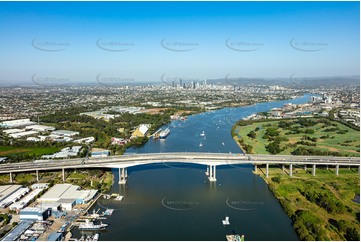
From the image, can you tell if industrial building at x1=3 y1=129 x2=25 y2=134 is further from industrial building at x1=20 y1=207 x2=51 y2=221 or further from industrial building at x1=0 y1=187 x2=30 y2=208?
Result: industrial building at x1=20 y1=207 x2=51 y2=221

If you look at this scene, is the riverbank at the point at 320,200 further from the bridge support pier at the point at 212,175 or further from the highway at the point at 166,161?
the bridge support pier at the point at 212,175

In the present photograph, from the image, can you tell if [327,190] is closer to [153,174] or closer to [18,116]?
[153,174]

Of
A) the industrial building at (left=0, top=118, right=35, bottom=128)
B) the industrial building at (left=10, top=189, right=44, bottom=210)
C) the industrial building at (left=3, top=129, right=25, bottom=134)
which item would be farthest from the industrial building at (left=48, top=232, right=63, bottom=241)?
the industrial building at (left=0, top=118, right=35, bottom=128)

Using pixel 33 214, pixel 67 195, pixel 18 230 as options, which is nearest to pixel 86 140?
pixel 67 195

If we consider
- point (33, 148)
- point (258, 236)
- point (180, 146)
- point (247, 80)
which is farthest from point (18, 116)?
point (247, 80)

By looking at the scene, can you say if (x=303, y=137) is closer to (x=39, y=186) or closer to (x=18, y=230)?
(x=39, y=186)

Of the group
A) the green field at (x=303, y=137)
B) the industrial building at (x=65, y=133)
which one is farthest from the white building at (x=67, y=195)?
the industrial building at (x=65, y=133)
